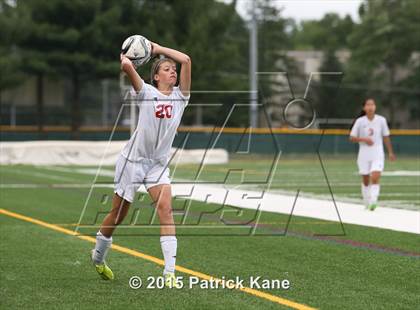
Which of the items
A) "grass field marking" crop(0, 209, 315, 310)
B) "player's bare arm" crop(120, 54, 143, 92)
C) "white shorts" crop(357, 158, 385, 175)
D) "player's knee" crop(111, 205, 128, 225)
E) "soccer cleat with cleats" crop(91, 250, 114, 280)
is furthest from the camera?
"white shorts" crop(357, 158, 385, 175)

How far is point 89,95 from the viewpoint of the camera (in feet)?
258

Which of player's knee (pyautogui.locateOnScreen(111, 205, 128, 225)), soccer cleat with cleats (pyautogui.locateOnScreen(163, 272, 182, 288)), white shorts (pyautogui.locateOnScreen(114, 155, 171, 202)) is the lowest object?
soccer cleat with cleats (pyautogui.locateOnScreen(163, 272, 182, 288))

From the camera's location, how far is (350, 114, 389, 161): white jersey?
1476 centimetres

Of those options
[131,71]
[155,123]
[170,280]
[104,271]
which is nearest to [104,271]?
[104,271]

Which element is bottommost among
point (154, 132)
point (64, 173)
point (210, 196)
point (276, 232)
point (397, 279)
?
point (64, 173)

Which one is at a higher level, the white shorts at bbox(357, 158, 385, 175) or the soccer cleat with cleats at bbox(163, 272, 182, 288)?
the soccer cleat with cleats at bbox(163, 272, 182, 288)

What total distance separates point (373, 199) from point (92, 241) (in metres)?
5.91

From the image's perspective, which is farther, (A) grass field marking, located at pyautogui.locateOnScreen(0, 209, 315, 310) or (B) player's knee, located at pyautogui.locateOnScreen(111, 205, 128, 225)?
(B) player's knee, located at pyautogui.locateOnScreen(111, 205, 128, 225)

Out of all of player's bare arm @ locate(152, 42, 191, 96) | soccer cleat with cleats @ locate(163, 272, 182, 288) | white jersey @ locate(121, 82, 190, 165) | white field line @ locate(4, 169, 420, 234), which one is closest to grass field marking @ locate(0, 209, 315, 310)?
soccer cleat with cleats @ locate(163, 272, 182, 288)

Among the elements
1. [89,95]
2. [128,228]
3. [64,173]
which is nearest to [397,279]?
[128,228]

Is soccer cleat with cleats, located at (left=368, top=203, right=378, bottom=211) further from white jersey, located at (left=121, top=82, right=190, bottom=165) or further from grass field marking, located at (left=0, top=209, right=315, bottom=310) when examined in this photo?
white jersey, located at (left=121, top=82, right=190, bottom=165)

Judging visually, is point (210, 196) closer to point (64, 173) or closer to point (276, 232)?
point (276, 232)

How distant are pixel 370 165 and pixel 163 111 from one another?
8.35 metres

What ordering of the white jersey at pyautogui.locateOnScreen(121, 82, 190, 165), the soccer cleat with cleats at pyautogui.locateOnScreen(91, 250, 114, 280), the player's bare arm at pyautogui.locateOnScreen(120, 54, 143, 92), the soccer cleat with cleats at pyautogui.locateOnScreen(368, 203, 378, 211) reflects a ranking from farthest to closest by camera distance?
the soccer cleat with cleats at pyautogui.locateOnScreen(368, 203, 378, 211), the soccer cleat with cleats at pyautogui.locateOnScreen(91, 250, 114, 280), the white jersey at pyautogui.locateOnScreen(121, 82, 190, 165), the player's bare arm at pyautogui.locateOnScreen(120, 54, 143, 92)
